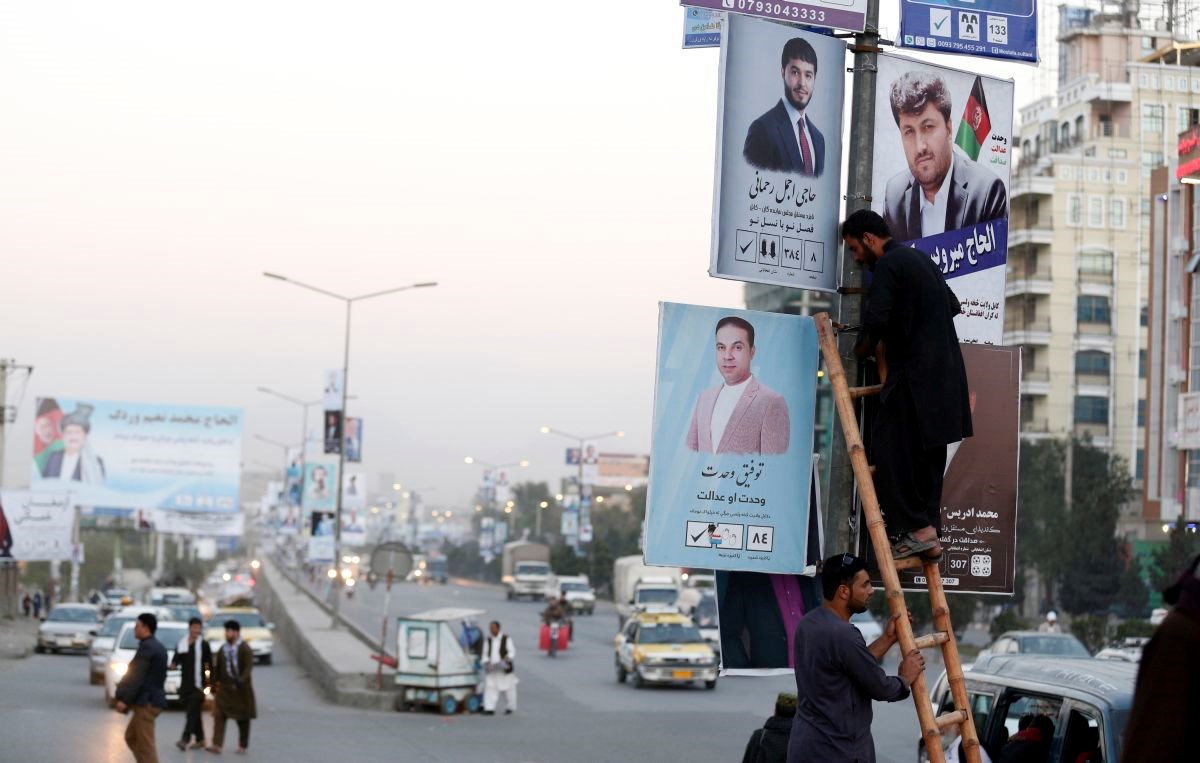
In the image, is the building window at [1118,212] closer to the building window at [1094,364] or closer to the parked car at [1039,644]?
the building window at [1094,364]

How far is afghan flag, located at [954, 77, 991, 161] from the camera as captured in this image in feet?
26.8

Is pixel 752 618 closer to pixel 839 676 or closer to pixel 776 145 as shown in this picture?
pixel 839 676

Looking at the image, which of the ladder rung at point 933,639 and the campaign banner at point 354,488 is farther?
the campaign banner at point 354,488

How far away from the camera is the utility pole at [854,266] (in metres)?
7.18

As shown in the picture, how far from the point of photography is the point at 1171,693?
341 cm

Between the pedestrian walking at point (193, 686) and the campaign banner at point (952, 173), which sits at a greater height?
the campaign banner at point (952, 173)

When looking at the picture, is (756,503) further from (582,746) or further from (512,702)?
(512,702)

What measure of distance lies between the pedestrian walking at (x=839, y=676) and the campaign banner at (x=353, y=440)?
51114mm

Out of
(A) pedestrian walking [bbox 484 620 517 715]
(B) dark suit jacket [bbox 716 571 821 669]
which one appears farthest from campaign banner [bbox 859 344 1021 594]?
(A) pedestrian walking [bbox 484 620 517 715]

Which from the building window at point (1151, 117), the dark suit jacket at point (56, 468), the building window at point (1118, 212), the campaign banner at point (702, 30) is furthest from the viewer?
the building window at point (1151, 117)

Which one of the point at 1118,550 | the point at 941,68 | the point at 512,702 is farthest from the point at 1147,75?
the point at 941,68

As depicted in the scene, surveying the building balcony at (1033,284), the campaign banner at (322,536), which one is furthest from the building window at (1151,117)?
the campaign banner at (322,536)

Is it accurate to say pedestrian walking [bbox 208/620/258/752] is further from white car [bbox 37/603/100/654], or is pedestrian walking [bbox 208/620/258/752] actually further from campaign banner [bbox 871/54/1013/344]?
white car [bbox 37/603/100/654]

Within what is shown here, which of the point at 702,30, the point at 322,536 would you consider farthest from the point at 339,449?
the point at 702,30
